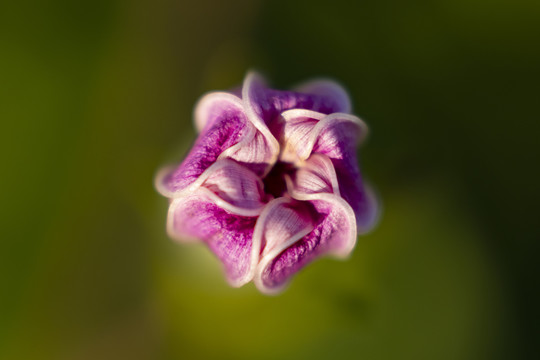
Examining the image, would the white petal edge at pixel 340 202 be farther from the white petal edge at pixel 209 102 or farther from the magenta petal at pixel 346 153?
the white petal edge at pixel 209 102

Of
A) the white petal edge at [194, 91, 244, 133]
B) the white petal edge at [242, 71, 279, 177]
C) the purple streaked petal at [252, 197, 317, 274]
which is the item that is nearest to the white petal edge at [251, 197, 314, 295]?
the purple streaked petal at [252, 197, 317, 274]

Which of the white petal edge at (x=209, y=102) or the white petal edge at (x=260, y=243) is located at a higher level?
the white petal edge at (x=209, y=102)

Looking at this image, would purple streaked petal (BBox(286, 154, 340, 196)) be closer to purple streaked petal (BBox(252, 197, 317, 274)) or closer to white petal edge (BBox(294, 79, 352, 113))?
purple streaked petal (BBox(252, 197, 317, 274))

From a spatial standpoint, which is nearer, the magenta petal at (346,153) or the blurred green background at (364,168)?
the magenta petal at (346,153)

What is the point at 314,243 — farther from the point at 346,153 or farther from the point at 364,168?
the point at 364,168

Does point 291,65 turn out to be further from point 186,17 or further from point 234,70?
point 186,17

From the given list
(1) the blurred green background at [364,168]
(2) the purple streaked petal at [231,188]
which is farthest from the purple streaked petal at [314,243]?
(1) the blurred green background at [364,168]
